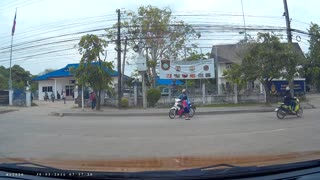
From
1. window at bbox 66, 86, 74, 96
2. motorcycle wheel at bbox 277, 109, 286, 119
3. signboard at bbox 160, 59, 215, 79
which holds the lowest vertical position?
motorcycle wheel at bbox 277, 109, 286, 119

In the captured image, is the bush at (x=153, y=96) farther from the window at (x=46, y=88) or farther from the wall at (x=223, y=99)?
the window at (x=46, y=88)

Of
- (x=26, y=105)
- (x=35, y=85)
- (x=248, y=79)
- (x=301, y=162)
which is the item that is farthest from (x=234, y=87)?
(x=35, y=85)

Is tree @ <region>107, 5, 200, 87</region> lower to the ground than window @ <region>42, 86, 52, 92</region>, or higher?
higher

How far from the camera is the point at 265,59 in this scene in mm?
23594

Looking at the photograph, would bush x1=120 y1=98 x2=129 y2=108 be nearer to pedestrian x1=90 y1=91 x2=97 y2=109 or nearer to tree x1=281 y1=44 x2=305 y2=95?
pedestrian x1=90 y1=91 x2=97 y2=109

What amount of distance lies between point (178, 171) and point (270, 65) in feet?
72.0

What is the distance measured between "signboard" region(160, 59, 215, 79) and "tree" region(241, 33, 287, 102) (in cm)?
360

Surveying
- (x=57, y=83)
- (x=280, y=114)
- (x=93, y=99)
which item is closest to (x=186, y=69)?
(x=93, y=99)

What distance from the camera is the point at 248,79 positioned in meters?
24.5

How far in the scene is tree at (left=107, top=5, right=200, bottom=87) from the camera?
33.4m

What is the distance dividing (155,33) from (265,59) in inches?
504

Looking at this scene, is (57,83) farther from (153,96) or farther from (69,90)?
(153,96)

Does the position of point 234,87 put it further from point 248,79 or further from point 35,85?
point 35,85

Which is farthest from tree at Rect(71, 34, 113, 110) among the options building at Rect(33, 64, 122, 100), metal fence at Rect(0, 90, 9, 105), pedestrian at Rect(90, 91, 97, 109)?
building at Rect(33, 64, 122, 100)
